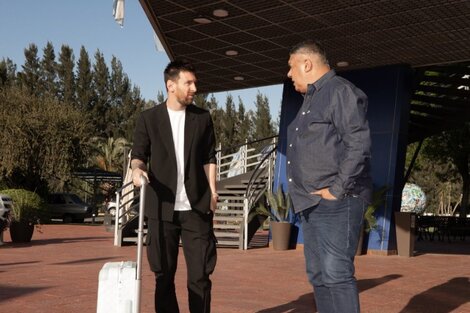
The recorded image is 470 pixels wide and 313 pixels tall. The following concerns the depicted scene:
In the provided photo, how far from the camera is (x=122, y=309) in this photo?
2.88 m

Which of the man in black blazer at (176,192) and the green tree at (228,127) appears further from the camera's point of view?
the green tree at (228,127)

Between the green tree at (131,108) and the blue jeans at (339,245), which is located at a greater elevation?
Answer: the green tree at (131,108)

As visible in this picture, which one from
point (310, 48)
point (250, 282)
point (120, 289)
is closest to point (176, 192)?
point (120, 289)

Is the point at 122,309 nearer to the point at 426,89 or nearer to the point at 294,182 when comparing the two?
the point at 294,182

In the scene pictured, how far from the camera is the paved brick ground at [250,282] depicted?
19.1 ft

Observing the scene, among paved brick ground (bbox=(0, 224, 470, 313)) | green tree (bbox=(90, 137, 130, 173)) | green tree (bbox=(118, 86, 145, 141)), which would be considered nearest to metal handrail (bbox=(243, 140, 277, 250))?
paved brick ground (bbox=(0, 224, 470, 313))

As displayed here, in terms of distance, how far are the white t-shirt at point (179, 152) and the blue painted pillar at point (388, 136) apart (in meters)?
10.1

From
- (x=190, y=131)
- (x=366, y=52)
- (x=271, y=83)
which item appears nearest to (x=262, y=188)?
(x=271, y=83)

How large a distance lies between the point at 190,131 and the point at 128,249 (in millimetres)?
9847

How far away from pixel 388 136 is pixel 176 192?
10.5 meters

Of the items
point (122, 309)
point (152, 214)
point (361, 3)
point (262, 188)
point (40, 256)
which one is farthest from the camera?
point (262, 188)

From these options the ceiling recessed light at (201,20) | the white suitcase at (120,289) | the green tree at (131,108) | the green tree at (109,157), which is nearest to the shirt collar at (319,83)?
Answer: the white suitcase at (120,289)

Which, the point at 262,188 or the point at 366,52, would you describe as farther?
the point at 262,188

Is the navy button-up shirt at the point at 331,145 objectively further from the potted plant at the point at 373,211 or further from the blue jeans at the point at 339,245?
the potted plant at the point at 373,211
